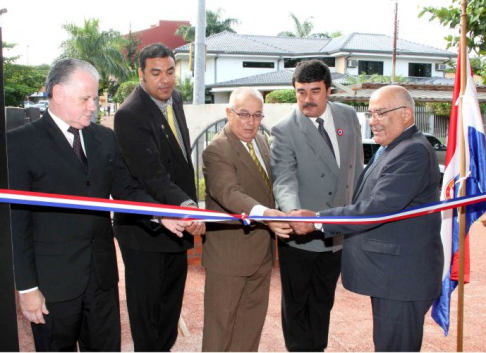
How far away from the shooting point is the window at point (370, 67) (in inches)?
1745

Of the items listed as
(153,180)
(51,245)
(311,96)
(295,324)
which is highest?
(311,96)

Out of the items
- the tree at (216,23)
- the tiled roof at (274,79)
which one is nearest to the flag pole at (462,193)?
the tiled roof at (274,79)

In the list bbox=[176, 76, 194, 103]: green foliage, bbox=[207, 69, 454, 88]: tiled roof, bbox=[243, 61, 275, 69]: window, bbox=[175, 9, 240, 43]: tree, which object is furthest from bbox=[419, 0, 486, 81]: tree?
bbox=[175, 9, 240, 43]: tree

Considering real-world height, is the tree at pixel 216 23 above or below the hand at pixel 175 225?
above

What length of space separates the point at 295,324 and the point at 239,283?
0.64 metres

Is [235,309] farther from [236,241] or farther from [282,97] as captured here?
[282,97]

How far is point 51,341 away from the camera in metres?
2.79

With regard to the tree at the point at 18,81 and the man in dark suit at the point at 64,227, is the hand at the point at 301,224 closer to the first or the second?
the man in dark suit at the point at 64,227

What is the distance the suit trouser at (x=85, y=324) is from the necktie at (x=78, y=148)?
567mm

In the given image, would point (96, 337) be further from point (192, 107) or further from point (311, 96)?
point (192, 107)

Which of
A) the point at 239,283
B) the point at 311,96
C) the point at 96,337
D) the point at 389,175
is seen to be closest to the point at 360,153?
the point at 311,96

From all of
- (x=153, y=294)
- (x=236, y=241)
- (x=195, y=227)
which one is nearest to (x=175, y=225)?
(x=195, y=227)

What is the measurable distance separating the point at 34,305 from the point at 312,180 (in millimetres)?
1979

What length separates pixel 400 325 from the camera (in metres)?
3.02
